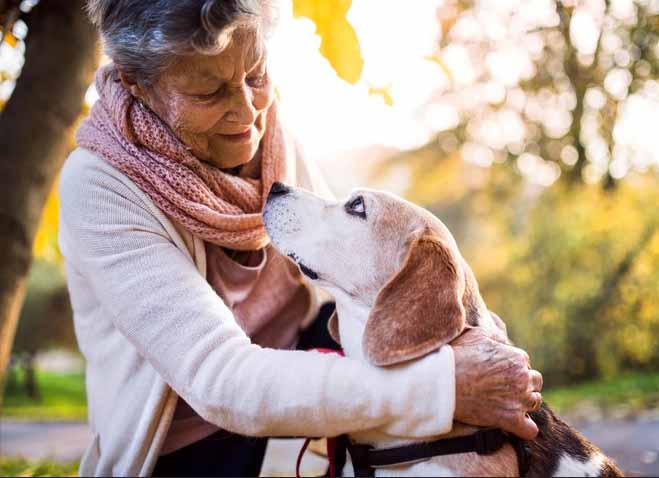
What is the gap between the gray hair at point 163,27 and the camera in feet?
5.90

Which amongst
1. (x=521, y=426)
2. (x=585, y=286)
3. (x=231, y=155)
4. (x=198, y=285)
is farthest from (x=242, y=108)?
(x=585, y=286)

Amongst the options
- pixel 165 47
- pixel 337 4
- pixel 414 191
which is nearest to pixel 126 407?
pixel 165 47

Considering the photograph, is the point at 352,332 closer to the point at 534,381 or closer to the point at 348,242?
the point at 348,242

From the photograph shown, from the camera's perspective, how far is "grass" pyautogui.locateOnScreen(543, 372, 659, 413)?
19.1 ft

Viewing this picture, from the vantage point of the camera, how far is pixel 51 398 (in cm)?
1275

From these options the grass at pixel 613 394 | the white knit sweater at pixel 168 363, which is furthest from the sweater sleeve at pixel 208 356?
the grass at pixel 613 394

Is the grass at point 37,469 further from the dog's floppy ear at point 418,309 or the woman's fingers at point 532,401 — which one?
the woman's fingers at point 532,401

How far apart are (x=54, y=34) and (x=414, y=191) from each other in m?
10.9

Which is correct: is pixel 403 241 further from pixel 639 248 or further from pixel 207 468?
pixel 639 248

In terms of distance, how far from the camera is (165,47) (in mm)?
1855

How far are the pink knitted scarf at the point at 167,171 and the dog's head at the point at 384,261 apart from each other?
156 millimetres

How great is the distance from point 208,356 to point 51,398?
40.7 ft

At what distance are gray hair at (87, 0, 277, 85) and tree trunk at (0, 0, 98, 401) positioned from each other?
1204 millimetres

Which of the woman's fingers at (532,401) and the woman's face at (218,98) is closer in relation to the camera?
the woman's fingers at (532,401)
